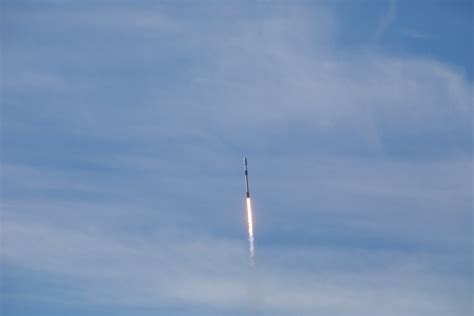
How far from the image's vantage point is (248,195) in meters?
142

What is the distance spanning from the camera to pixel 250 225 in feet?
475

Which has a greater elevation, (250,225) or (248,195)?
(248,195)

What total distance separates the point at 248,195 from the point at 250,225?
1579 cm
